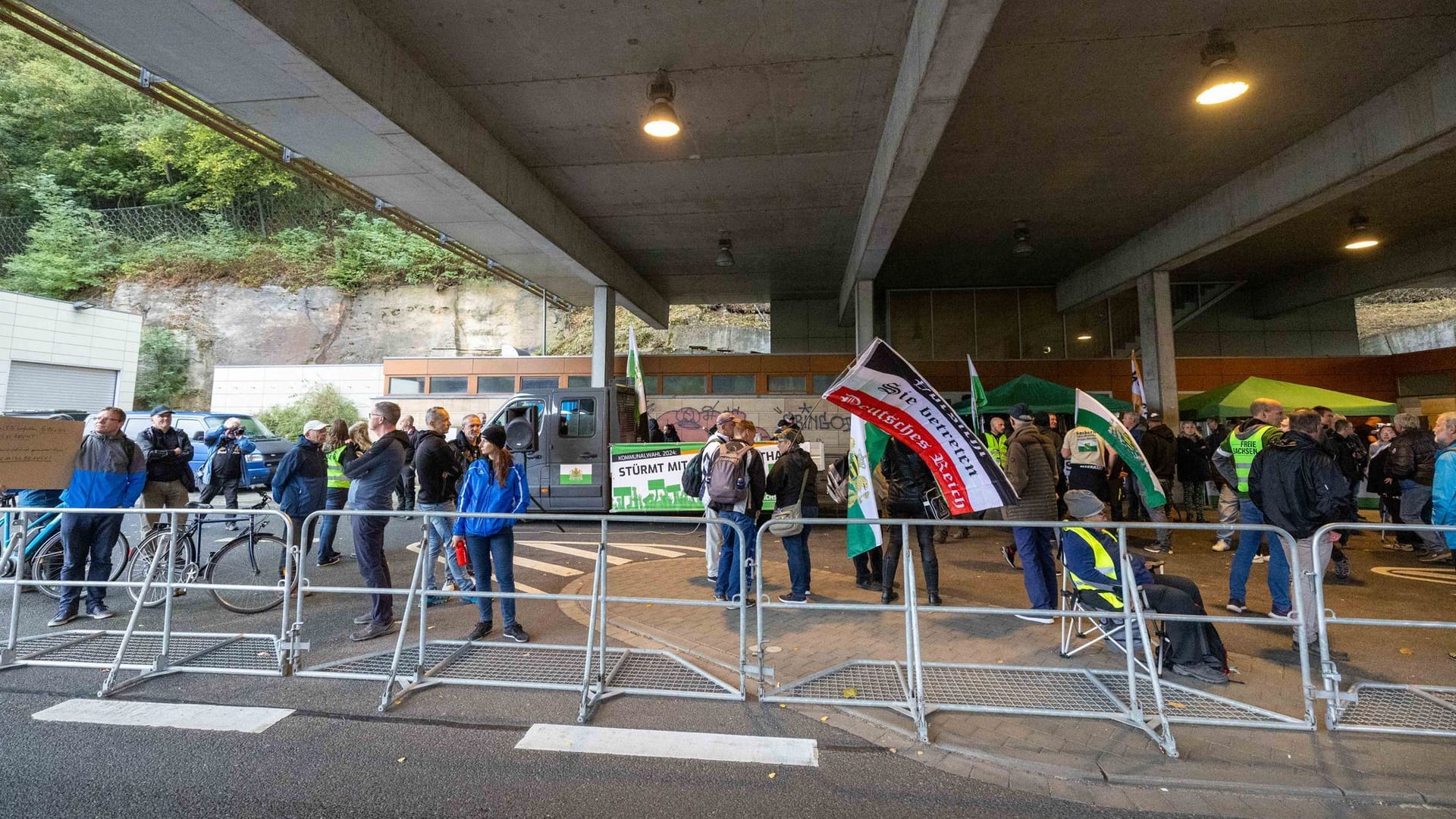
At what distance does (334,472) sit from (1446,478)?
1100cm

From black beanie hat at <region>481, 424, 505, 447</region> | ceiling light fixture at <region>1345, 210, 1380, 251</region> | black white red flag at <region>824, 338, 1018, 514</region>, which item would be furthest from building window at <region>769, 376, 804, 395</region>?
black white red flag at <region>824, 338, 1018, 514</region>

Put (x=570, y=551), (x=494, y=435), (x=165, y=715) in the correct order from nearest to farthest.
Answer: (x=165, y=715) → (x=494, y=435) → (x=570, y=551)

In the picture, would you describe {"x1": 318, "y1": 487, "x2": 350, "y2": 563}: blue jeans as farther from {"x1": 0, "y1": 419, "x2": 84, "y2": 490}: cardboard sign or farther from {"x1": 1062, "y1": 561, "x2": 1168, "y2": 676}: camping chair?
{"x1": 1062, "y1": 561, "x2": 1168, "y2": 676}: camping chair

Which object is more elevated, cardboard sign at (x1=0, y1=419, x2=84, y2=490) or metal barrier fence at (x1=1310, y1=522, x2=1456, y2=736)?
cardboard sign at (x1=0, y1=419, x2=84, y2=490)

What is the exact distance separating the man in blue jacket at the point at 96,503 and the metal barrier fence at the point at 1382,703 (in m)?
9.08

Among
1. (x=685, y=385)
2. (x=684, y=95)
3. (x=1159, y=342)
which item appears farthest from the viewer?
(x=685, y=385)

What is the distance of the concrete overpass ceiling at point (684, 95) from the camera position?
22.9 ft

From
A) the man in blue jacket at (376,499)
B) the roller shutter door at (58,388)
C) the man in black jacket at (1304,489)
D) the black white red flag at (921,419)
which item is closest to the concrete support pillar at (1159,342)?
the man in black jacket at (1304,489)

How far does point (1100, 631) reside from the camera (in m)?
4.70

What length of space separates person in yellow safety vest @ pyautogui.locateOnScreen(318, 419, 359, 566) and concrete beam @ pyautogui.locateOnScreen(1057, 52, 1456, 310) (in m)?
14.2

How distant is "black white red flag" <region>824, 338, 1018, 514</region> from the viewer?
4.26 metres

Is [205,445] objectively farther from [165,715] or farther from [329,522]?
[165,715]

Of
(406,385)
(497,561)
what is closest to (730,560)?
(497,561)

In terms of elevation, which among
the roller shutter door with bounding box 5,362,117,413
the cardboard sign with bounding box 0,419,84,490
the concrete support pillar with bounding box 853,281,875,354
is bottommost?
the cardboard sign with bounding box 0,419,84,490
